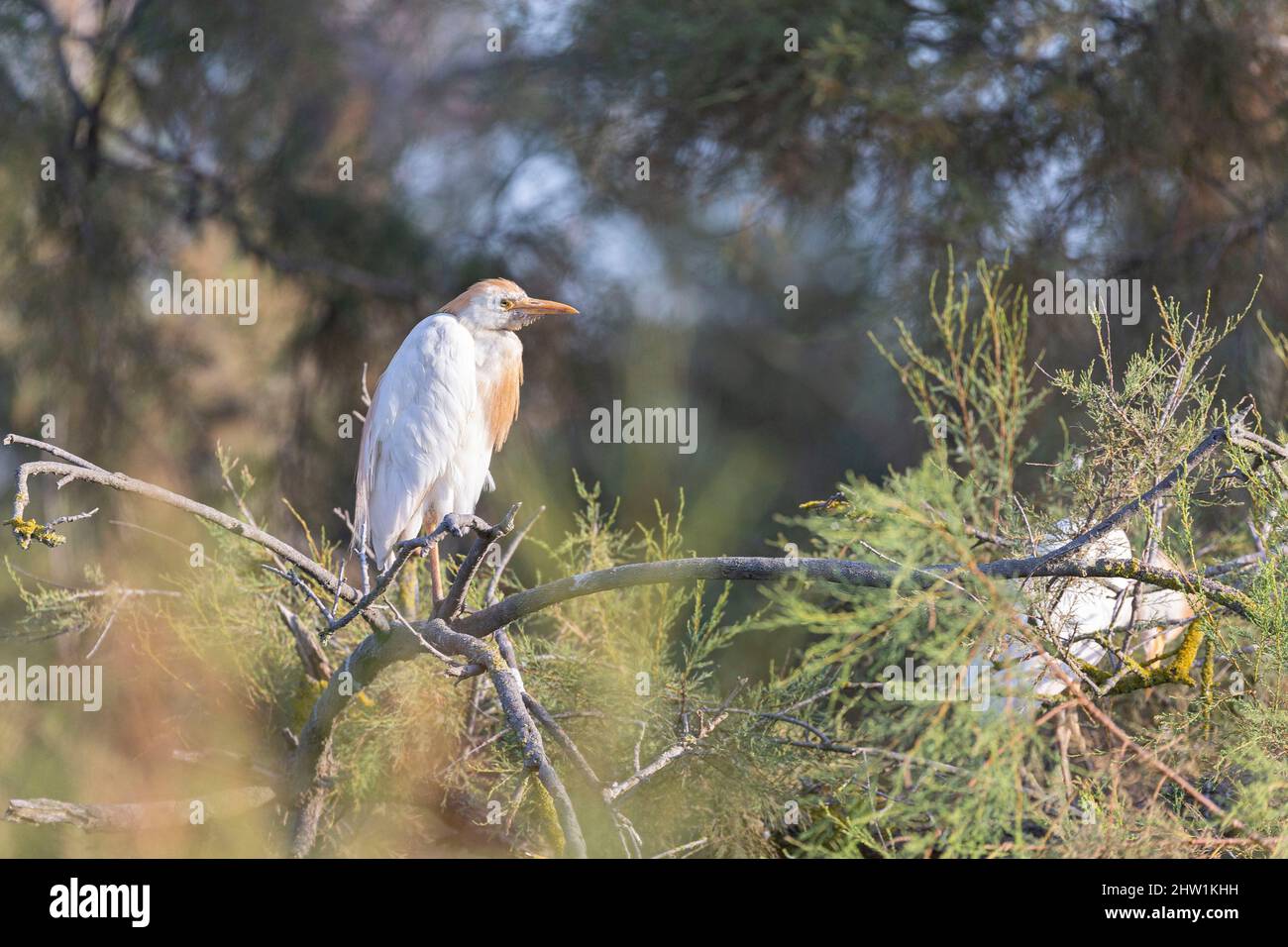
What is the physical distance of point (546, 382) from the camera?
16.1 feet

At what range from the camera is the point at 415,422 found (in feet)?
8.01

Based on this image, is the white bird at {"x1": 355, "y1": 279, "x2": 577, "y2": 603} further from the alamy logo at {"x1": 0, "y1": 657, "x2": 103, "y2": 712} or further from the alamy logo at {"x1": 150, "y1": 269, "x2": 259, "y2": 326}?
the alamy logo at {"x1": 150, "y1": 269, "x2": 259, "y2": 326}

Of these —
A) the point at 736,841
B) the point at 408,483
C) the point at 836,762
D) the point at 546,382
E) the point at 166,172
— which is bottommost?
the point at 736,841

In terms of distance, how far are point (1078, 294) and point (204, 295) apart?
121 inches

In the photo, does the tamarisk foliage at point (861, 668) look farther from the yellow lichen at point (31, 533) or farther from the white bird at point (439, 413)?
the white bird at point (439, 413)

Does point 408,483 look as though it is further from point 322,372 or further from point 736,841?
point 322,372

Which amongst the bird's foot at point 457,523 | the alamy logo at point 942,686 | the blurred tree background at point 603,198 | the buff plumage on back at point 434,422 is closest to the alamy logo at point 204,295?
the blurred tree background at point 603,198

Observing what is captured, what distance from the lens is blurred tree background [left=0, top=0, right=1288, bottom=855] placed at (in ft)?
12.4

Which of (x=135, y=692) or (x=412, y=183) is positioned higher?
(x=412, y=183)

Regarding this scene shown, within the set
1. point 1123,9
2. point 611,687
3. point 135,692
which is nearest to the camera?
point 611,687

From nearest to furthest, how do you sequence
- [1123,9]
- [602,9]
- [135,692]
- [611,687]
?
1. [611,687]
2. [135,692]
3. [1123,9]
4. [602,9]

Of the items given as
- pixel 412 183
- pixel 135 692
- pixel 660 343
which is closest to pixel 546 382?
pixel 660 343

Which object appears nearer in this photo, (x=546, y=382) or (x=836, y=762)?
(x=836, y=762)

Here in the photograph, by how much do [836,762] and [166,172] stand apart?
4.11 m
